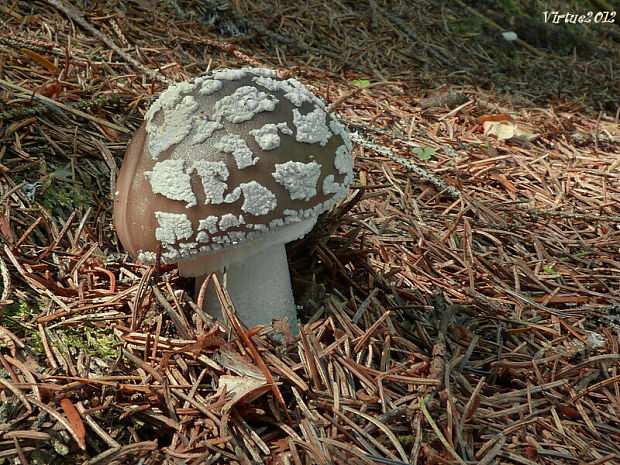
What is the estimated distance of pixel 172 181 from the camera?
2.01 metres

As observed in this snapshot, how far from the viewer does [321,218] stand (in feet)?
9.44

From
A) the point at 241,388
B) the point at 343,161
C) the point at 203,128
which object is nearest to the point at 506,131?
the point at 343,161

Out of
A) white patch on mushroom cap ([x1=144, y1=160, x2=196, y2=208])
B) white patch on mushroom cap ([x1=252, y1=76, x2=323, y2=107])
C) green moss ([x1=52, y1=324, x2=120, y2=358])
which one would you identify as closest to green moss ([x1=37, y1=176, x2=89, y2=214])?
green moss ([x1=52, y1=324, x2=120, y2=358])

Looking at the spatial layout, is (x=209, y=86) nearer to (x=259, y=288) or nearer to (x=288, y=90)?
(x=288, y=90)

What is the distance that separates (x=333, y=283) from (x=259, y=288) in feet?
1.59

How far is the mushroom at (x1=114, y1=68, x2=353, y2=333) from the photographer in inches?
78.2

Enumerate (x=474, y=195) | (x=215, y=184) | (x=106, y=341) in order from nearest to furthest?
1. (x=215, y=184)
2. (x=106, y=341)
3. (x=474, y=195)

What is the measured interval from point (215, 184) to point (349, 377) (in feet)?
3.06

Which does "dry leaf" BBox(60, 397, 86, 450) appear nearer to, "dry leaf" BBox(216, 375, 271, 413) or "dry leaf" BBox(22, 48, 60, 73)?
"dry leaf" BBox(216, 375, 271, 413)

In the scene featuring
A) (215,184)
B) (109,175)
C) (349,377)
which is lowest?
(349,377)

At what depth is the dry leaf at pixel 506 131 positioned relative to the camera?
4.23 metres

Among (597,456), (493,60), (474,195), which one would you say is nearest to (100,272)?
(597,456)

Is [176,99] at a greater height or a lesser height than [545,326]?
greater

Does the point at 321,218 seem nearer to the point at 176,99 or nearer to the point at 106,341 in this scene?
the point at 176,99
